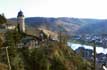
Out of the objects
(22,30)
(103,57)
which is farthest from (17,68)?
(103,57)

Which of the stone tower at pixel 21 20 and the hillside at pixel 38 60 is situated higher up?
the stone tower at pixel 21 20

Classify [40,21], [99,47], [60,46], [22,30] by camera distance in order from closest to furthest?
[60,46] < [22,30] < [99,47] < [40,21]

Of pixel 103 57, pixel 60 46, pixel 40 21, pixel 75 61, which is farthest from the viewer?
pixel 40 21

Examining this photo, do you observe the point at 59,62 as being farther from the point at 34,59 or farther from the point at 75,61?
the point at 75,61

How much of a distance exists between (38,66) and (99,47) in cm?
6581

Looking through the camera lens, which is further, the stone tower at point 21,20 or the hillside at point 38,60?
the stone tower at point 21,20

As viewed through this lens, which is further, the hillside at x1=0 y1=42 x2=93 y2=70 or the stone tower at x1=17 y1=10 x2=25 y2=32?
the stone tower at x1=17 y1=10 x2=25 y2=32

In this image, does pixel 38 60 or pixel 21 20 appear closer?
pixel 38 60

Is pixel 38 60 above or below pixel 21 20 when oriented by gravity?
below

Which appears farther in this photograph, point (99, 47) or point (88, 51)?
point (99, 47)

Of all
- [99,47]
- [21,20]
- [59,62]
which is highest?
[21,20]

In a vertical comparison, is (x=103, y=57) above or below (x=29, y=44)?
below

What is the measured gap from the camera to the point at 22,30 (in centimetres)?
6134

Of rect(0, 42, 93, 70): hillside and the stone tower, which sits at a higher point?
the stone tower
